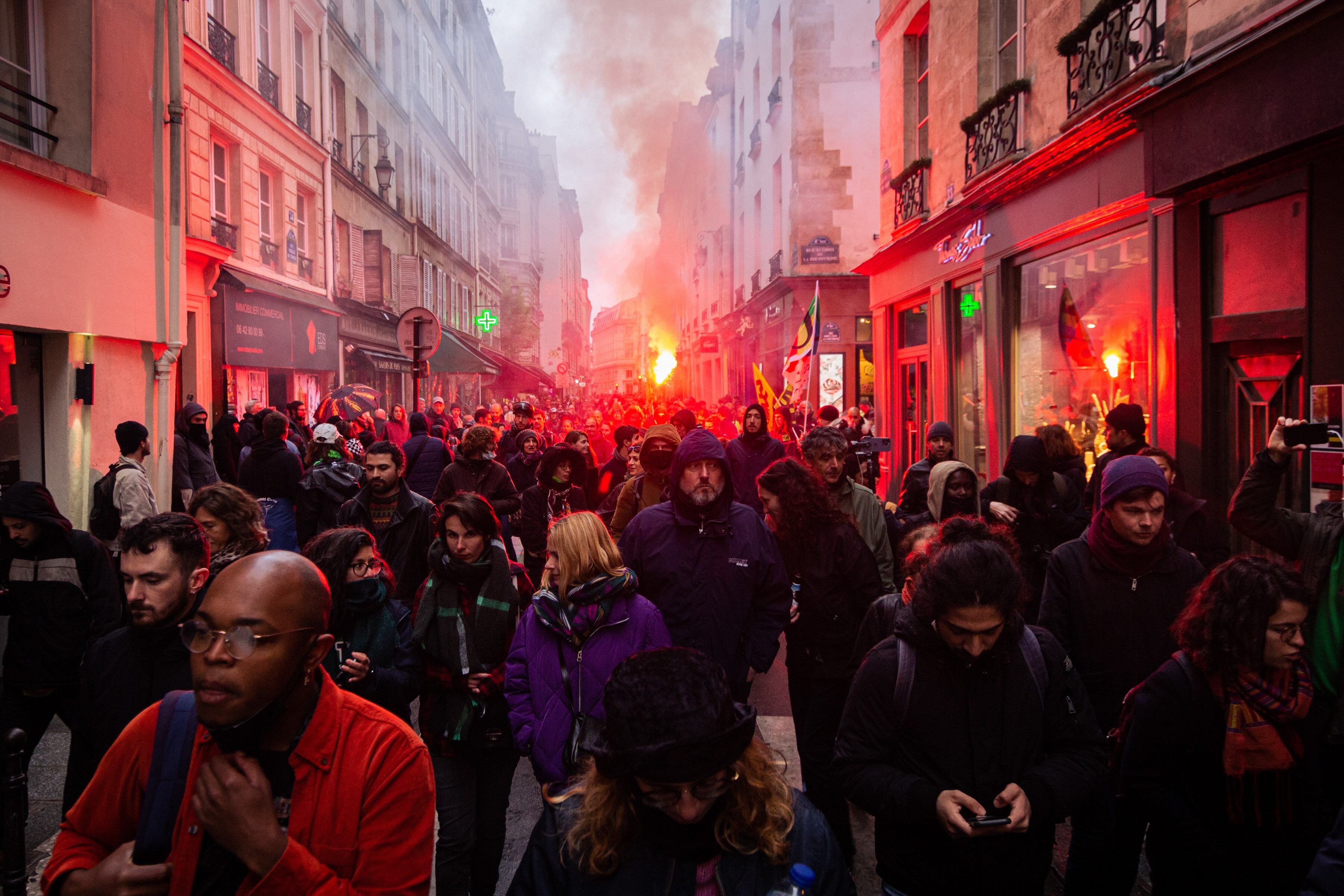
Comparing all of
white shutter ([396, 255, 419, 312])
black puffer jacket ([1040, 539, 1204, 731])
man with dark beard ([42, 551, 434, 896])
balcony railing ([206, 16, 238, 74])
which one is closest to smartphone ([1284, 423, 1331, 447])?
black puffer jacket ([1040, 539, 1204, 731])

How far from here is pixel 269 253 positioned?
17.1 meters

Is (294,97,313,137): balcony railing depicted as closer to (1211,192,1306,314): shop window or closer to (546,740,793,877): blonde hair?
(1211,192,1306,314): shop window

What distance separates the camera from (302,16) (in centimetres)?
1884

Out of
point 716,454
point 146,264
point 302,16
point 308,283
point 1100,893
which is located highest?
point 302,16

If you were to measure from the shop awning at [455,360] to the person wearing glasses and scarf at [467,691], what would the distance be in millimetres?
21304

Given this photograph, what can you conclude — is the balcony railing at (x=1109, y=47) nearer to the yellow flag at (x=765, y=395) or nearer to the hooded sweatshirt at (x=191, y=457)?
the yellow flag at (x=765, y=395)

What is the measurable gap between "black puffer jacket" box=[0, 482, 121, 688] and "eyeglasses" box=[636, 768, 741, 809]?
10.9ft

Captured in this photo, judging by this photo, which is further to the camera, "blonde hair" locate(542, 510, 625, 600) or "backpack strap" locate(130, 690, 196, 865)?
"blonde hair" locate(542, 510, 625, 600)

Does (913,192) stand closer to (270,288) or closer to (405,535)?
(405,535)

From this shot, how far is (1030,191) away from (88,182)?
34.4ft

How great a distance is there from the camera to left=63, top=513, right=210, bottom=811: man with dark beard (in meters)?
2.78

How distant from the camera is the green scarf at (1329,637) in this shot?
10.2ft

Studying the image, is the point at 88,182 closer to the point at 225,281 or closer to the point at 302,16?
the point at 225,281

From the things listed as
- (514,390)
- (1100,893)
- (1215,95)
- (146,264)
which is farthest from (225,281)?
(514,390)
